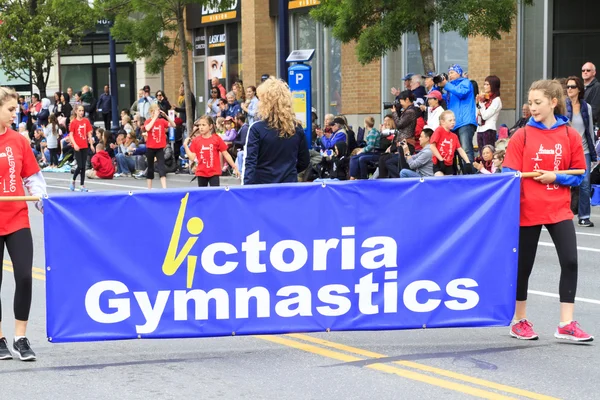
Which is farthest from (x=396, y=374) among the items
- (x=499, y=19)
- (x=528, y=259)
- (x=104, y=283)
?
(x=499, y=19)

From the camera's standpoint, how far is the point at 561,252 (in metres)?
7.71

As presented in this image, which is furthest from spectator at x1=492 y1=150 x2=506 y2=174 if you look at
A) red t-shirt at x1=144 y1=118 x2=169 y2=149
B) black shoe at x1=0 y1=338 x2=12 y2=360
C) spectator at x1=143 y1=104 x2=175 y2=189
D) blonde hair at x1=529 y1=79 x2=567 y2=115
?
black shoe at x1=0 y1=338 x2=12 y2=360

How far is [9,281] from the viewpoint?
36.9 feet

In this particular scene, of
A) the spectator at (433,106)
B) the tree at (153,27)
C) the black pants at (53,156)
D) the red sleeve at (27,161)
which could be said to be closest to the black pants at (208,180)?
the spectator at (433,106)

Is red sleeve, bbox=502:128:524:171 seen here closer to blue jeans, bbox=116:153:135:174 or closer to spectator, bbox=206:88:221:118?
spectator, bbox=206:88:221:118

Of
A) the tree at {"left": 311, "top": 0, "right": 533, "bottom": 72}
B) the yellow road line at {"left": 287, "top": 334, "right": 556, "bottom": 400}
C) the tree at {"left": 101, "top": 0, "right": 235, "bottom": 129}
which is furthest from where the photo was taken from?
the tree at {"left": 101, "top": 0, "right": 235, "bottom": 129}

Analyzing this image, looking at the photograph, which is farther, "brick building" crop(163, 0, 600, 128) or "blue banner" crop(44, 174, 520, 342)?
"brick building" crop(163, 0, 600, 128)

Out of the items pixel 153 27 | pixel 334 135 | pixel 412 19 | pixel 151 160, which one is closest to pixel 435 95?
pixel 412 19

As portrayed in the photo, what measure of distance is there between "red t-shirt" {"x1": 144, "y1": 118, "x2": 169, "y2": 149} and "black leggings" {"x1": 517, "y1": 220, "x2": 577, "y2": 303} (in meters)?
14.0

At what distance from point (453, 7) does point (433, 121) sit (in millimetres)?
2627

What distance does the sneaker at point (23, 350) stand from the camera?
7305mm

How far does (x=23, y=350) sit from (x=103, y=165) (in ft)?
64.8

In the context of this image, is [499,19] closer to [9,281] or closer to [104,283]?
[9,281]

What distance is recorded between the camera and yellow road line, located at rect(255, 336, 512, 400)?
6395mm
